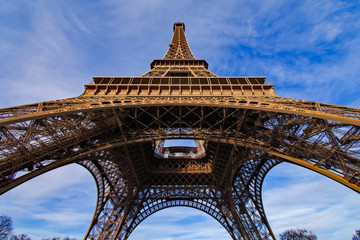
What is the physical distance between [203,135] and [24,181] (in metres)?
10.6

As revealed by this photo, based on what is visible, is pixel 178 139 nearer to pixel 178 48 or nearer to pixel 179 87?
pixel 179 87

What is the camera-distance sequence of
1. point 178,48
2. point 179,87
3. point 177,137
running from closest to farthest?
point 177,137 → point 179,87 → point 178,48

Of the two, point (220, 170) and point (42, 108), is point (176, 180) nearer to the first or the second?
point (220, 170)

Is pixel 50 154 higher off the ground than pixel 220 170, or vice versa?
pixel 220 170

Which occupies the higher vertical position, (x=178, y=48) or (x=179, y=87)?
(x=178, y=48)

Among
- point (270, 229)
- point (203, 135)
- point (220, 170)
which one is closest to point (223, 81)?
point (203, 135)

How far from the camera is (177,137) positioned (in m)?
14.3

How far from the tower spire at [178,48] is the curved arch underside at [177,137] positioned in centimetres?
1648

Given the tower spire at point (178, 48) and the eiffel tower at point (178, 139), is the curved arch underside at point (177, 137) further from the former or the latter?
the tower spire at point (178, 48)

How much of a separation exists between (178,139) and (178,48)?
24.5 m

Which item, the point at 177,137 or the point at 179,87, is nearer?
the point at 177,137

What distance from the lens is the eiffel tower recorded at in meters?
9.31

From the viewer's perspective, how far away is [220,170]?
2261 cm

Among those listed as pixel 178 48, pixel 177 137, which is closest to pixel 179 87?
pixel 177 137
